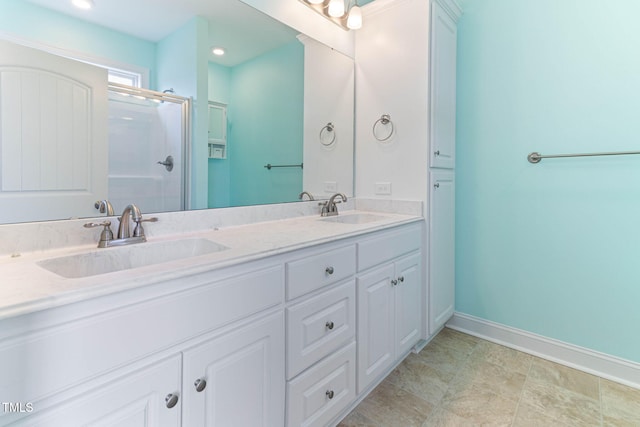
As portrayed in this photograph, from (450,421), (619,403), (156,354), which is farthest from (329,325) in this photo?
(619,403)

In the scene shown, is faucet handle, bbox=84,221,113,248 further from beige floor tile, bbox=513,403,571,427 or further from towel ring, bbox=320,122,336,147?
beige floor tile, bbox=513,403,571,427

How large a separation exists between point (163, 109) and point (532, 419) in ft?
6.81

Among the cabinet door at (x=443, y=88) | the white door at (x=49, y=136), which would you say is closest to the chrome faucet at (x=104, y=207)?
the white door at (x=49, y=136)

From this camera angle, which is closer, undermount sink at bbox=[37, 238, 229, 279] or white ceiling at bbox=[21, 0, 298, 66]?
undermount sink at bbox=[37, 238, 229, 279]

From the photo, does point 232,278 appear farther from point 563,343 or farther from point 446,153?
point 563,343

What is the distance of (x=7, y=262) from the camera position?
2.87ft

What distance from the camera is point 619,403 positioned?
1523 millimetres

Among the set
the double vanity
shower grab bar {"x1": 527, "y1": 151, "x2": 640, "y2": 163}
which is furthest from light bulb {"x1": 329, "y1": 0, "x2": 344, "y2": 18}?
shower grab bar {"x1": 527, "y1": 151, "x2": 640, "y2": 163}

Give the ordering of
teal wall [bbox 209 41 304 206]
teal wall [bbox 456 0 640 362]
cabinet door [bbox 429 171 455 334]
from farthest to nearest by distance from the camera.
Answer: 1. cabinet door [bbox 429 171 455 334]
2. teal wall [bbox 456 0 640 362]
3. teal wall [bbox 209 41 304 206]

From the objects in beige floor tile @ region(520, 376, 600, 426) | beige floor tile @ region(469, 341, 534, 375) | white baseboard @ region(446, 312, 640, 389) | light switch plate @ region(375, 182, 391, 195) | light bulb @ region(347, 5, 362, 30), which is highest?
light bulb @ region(347, 5, 362, 30)

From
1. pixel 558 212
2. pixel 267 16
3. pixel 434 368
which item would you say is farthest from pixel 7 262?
pixel 558 212

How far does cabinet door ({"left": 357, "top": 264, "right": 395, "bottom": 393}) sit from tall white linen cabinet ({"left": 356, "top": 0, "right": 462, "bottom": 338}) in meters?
0.42

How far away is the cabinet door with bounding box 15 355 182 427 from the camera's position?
0.62 m

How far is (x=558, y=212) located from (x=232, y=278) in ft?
6.25
